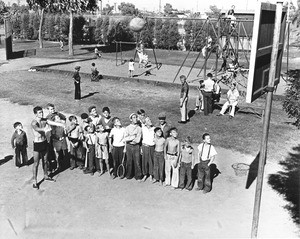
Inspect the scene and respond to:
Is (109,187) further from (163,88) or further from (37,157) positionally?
(163,88)

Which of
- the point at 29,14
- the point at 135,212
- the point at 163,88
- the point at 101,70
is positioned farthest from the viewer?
the point at 29,14

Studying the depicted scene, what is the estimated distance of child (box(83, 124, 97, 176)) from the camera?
9875 mm

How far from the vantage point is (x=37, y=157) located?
9.20 m

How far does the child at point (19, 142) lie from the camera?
1017 centimetres

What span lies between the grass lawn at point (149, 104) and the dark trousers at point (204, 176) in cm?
301

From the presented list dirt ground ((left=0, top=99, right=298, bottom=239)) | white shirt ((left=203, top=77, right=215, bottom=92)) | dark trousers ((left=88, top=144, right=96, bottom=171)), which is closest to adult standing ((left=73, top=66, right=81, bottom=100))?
white shirt ((left=203, top=77, right=215, bottom=92))

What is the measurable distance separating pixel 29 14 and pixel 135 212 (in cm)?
4475

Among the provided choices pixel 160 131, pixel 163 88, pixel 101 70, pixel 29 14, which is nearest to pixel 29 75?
pixel 101 70

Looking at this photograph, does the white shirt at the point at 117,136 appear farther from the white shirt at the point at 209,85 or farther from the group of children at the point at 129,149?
the white shirt at the point at 209,85

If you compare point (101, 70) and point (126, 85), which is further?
point (101, 70)

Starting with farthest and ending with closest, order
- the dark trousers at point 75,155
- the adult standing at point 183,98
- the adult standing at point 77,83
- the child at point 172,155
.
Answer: the adult standing at point 77,83 < the adult standing at point 183,98 < the dark trousers at point 75,155 < the child at point 172,155

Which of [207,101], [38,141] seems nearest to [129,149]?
[38,141]

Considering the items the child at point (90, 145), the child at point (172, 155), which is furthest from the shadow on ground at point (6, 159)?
the child at point (172, 155)

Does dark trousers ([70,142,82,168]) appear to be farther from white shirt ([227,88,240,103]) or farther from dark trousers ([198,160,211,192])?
white shirt ([227,88,240,103])
